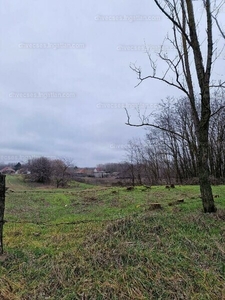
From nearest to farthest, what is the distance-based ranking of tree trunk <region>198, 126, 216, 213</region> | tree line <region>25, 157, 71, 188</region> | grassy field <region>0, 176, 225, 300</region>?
grassy field <region>0, 176, 225, 300</region> → tree trunk <region>198, 126, 216, 213</region> → tree line <region>25, 157, 71, 188</region>

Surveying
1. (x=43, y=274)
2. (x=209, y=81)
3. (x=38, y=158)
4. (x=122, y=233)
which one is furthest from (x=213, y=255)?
(x=38, y=158)

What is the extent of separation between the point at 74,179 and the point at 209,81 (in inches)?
965

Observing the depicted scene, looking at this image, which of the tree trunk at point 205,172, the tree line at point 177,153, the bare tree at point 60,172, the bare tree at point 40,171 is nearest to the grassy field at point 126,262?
the tree trunk at point 205,172

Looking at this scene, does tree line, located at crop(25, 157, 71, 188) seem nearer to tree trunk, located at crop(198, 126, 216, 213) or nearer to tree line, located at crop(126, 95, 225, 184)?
tree line, located at crop(126, 95, 225, 184)

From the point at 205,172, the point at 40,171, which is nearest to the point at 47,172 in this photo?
the point at 40,171

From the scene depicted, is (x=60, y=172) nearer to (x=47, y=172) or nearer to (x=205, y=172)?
(x=47, y=172)

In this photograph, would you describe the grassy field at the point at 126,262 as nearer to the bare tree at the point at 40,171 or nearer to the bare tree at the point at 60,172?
the bare tree at the point at 60,172

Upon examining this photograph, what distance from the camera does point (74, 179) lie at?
27812 mm

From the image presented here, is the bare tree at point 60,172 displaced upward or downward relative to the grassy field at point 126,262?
upward

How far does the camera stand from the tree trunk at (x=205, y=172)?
4551 mm

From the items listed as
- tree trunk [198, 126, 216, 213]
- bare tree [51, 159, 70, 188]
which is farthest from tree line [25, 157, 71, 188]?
tree trunk [198, 126, 216, 213]

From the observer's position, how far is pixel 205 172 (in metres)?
4.57

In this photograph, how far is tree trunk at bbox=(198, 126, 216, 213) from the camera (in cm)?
455

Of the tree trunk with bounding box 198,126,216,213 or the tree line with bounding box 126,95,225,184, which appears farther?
the tree line with bounding box 126,95,225,184
